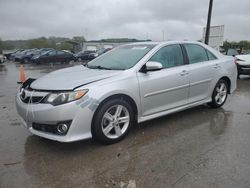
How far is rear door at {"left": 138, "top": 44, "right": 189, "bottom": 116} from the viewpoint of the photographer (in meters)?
4.18

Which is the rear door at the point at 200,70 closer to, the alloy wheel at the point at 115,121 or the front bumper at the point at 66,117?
the alloy wheel at the point at 115,121

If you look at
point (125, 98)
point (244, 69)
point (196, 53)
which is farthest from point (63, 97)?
point (244, 69)

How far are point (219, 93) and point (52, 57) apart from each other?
896 inches

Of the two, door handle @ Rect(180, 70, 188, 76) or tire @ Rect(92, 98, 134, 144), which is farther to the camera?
door handle @ Rect(180, 70, 188, 76)

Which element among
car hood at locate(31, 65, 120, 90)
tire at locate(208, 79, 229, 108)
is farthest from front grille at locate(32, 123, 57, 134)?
tire at locate(208, 79, 229, 108)

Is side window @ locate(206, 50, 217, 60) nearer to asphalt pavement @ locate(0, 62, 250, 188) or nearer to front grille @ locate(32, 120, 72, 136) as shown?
asphalt pavement @ locate(0, 62, 250, 188)

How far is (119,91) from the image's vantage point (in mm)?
3789

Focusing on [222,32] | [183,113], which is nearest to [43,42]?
[222,32]

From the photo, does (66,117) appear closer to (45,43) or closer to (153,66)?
(153,66)

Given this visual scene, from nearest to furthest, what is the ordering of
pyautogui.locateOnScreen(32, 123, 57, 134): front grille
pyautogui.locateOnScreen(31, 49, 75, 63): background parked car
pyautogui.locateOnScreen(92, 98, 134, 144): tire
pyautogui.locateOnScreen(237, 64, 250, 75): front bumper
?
pyautogui.locateOnScreen(32, 123, 57, 134): front grille, pyautogui.locateOnScreen(92, 98, 134, 144): tire, pyautogui.locateOnScreen(237, 64, 250, 75): front bumper, pyautogui.locateOnScreen(31, 49, 75, 63): background parked car

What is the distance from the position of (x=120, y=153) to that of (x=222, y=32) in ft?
47.3

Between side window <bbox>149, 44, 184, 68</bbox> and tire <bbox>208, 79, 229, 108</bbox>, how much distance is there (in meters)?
1.33

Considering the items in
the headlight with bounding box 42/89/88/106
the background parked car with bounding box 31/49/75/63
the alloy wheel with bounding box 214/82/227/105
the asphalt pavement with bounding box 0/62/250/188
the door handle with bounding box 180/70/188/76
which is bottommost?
the background parked car with bounding box 31/49/75/63

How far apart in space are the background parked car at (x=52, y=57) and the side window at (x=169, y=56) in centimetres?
2251
